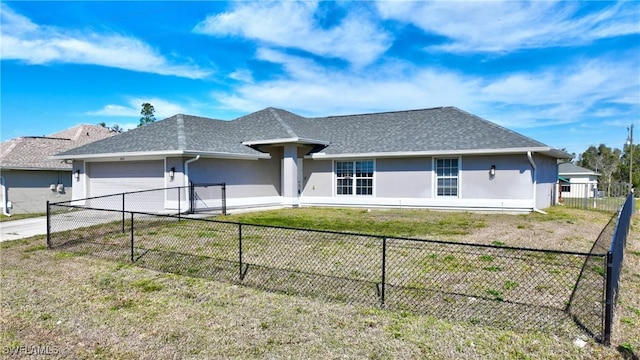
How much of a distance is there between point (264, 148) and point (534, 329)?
1520cm

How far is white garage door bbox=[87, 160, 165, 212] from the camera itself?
14.8m

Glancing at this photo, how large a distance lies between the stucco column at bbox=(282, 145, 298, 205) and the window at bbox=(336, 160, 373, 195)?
200 centimetres

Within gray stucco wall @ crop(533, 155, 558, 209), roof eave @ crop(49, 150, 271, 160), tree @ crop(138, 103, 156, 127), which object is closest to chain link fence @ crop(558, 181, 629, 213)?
gray stucco wall @ crop(533, 155, 558, 209)

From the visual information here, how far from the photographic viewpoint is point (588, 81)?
21.7 metres

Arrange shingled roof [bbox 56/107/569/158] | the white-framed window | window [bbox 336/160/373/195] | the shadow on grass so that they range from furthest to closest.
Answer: window [bbox 336/160/373/195] < the white-framed window < shingled roof [bbox 56/107/569/158] < the shadow on grass

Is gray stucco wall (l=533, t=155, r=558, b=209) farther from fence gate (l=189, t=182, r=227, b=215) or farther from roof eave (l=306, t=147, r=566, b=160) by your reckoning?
fence gate (l=189, t=182, r=227, b=215)

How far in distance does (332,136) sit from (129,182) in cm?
951

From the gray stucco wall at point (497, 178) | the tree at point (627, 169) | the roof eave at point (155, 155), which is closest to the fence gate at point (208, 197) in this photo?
the roof eave at point (155, 155)

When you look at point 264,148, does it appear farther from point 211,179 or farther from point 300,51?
point 300,51

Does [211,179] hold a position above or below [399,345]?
above

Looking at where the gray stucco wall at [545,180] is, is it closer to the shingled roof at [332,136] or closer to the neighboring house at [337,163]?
the neighboring house at [337,163]

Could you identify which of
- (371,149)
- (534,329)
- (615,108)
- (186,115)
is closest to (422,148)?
(371,149)

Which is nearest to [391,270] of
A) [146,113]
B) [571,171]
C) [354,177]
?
[354,177]

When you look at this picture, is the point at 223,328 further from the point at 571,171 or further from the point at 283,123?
the point at 571,171
